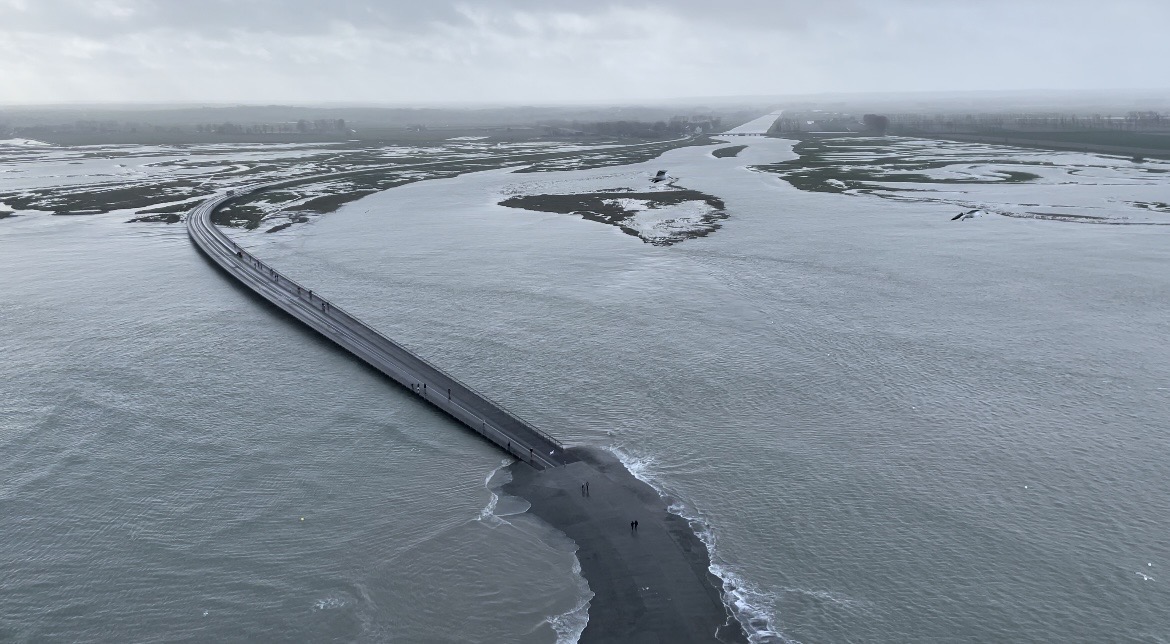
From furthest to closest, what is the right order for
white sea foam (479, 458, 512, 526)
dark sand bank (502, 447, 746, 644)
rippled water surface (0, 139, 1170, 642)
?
white sea foam (479, 458, 512, 526), rippled water surface (0, 139, 1170, 642), dark sand bank (502, 447, 746, 644)

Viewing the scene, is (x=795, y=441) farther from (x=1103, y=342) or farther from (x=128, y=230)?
(x=128, y=230)

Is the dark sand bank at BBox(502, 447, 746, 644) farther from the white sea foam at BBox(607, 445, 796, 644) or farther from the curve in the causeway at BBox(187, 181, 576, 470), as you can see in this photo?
the curve in the causeway at BBox(187, 181, 576, 470)

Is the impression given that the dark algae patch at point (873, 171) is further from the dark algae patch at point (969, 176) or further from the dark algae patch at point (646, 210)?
the dark algae patch at point (646, 210)

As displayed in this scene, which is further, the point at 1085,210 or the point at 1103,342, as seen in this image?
the point at 1085,210

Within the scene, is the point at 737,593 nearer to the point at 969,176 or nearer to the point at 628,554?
the point at 628,554

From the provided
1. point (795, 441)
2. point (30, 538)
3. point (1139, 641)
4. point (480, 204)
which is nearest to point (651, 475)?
point (795, 441)

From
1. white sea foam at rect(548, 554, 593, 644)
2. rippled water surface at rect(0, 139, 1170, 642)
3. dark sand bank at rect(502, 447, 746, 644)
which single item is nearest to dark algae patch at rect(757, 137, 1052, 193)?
rippled water surface at rect(0, 139, 1170, 642)
